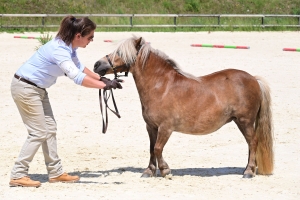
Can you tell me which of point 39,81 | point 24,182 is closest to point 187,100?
point 39,81

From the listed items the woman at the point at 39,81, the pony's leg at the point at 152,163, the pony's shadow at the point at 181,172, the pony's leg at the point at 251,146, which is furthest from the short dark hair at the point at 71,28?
the pony's leg at the point at 251,146

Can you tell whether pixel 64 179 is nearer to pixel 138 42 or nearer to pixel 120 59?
pixel 120 59

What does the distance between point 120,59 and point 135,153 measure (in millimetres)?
1894

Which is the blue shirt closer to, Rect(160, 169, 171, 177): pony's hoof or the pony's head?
the pony's head

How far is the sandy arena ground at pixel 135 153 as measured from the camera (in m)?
6.23

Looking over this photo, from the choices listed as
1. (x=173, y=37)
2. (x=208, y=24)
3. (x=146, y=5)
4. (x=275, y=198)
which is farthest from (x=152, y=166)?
(x=146, y=5)

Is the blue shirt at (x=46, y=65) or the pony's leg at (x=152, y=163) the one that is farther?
the pony's leg at (x=152, y=163)

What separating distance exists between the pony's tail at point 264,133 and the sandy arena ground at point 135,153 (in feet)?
A: 0.49

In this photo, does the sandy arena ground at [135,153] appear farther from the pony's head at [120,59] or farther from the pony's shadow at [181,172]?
the pony's head at [120,59]

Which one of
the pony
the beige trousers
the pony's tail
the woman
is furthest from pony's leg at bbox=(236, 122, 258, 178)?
the beige trousers

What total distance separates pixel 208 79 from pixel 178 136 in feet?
7.43

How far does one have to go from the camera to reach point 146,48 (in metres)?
6.78

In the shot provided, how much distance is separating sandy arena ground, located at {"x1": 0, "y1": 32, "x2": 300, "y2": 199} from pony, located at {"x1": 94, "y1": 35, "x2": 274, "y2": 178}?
0.73 ft

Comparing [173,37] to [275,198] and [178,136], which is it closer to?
[178,136]
